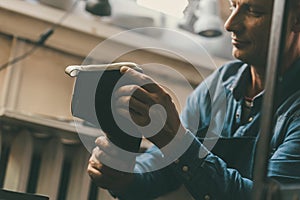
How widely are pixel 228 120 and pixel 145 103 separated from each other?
0.41 m

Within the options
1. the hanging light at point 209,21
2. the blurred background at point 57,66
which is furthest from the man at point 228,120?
the hanging light at point 209,21

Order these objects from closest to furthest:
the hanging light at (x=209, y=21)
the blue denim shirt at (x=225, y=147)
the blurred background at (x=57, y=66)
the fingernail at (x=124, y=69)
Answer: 1. the fingernail at (x=124, y=69)
2. the blue denim shirt at (x=225, y=147)
3. the blurred background at (x=57, y=66)
4. the hanging light at (x=209, y=21)

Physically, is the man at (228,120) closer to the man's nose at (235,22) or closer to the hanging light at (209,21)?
the man's nose at (235,22)

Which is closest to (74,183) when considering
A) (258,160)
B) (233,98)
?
(233,98)

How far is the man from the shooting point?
998mm

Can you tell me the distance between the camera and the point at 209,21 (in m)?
2.36

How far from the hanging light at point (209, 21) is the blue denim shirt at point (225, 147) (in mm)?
870

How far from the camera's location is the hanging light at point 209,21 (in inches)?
92.7

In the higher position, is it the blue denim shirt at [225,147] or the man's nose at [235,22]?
the man's nose at [235,22]

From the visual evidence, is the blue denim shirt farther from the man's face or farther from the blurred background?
the blurred background

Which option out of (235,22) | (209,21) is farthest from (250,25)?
(209,21)

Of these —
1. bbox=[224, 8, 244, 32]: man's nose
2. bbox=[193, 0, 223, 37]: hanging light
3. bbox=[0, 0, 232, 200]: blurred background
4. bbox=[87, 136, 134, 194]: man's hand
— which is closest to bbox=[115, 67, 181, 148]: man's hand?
bbox=[87, 136, 134, 194]: man's hand

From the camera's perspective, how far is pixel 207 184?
1.07 m

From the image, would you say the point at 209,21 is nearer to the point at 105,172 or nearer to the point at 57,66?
the point at 57,66
